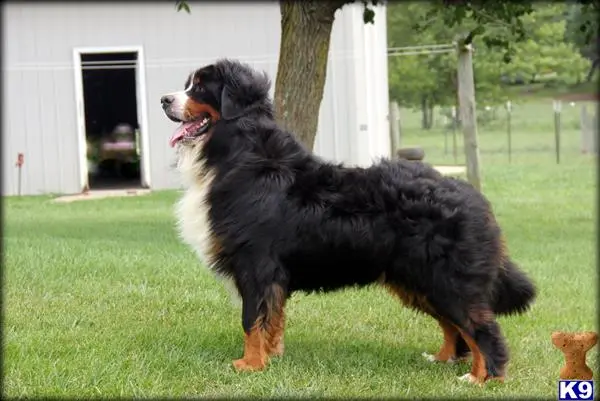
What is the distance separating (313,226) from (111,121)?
20.2 m

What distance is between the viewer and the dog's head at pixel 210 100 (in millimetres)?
5832

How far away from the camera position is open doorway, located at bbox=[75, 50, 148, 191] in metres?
21.6

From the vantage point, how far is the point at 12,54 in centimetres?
2122

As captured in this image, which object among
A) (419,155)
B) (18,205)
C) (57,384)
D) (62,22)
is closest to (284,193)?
(57,384)

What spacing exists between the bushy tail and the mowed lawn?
1.40ft

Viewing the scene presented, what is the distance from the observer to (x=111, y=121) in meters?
24.9

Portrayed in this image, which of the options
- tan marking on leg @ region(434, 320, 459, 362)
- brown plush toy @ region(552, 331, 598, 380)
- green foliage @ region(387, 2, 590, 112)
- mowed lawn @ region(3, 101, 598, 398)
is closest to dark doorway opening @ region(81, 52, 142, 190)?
mowed lawn @ region(3, 101, 598, 398)

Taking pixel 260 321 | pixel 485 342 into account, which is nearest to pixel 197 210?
pixel 260 321

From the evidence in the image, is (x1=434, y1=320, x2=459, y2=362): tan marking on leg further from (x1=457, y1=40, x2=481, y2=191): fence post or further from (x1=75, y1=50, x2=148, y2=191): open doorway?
(x1=75, y1=50, x2=148, y2=191): open doorway

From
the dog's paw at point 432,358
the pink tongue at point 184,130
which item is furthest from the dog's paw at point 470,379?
the pink tongue at point 184,130

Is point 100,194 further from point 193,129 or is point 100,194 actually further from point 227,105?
point 227,105

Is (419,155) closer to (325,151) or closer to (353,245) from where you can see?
(325,151)

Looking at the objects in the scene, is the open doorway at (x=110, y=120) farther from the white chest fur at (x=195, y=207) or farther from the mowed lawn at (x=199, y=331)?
the white chest fur at (x=195, y=207)

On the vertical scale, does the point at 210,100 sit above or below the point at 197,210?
above
